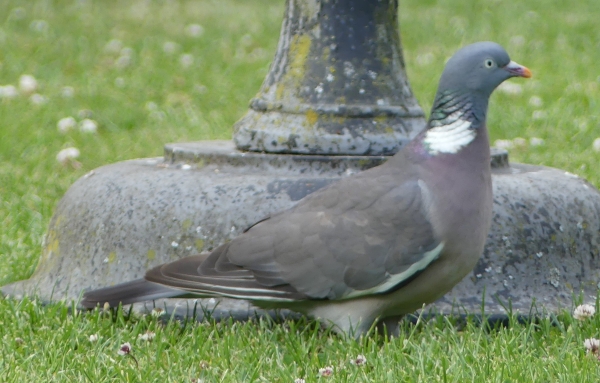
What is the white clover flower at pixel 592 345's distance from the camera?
9.46 ft

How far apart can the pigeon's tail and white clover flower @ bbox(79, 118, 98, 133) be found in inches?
117

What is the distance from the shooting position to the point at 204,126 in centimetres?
623

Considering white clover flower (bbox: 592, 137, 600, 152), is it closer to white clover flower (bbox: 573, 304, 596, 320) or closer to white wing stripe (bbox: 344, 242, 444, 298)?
white clover flower (bbox: 573, 304, 596, 320)

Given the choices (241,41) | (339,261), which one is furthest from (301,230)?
(241,41)

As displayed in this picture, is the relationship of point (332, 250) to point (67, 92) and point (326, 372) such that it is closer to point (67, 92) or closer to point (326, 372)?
point (326, 372)

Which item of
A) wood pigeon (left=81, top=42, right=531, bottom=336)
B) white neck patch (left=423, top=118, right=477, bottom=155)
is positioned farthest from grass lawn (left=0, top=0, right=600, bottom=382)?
white neck patch (left=423, top=118, right=477, bottom=155)

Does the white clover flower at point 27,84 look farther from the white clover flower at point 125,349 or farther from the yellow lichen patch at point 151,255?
the white clover flower at point 125,349

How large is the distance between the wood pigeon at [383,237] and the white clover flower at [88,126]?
307 cm

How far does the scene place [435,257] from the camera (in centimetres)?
298

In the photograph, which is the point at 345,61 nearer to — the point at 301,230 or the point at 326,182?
the point at 326,182

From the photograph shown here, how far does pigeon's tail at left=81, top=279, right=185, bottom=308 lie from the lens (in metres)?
3.20

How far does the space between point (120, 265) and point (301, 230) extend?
0.76m

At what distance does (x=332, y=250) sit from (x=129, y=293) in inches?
27.4

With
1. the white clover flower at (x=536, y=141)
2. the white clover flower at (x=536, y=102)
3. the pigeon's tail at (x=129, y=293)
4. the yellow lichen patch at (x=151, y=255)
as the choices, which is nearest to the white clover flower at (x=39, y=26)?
the white clover flower at (x=536, y=102)
